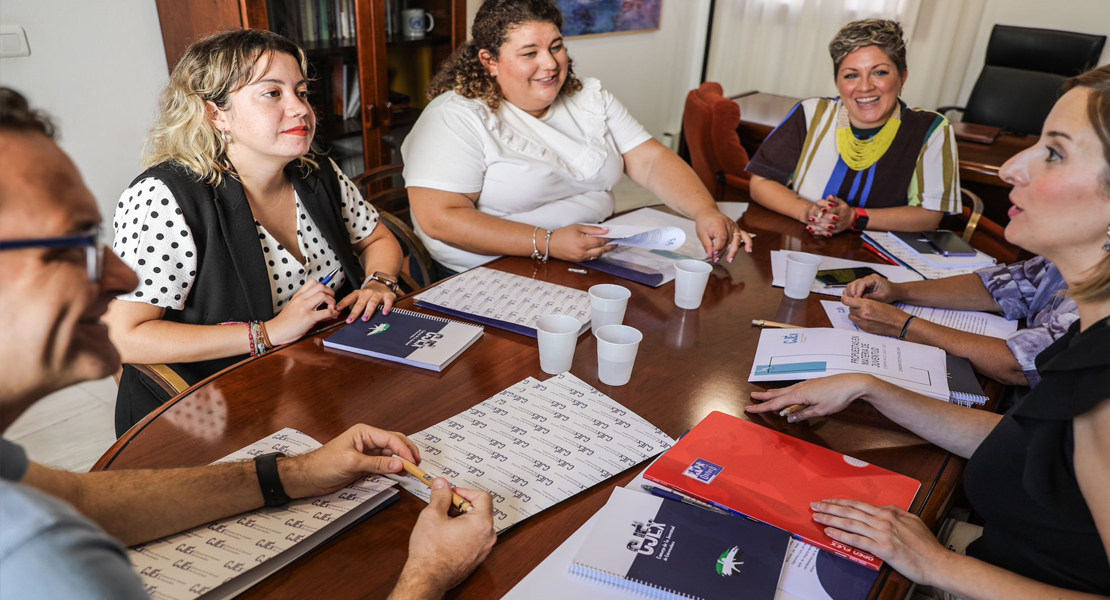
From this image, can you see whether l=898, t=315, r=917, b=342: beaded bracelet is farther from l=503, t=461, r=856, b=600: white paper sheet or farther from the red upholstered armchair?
the red upholstered armchair

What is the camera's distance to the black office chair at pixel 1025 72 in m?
4.01

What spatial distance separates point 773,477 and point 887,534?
0.16 meters

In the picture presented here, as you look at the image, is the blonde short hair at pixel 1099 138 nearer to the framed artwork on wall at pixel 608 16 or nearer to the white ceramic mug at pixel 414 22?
the white ceramic mug at pixel 414 22

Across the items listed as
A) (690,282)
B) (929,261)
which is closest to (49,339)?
(690,282)

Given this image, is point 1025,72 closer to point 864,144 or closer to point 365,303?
point 864,144

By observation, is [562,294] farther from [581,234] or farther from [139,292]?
[139,292]

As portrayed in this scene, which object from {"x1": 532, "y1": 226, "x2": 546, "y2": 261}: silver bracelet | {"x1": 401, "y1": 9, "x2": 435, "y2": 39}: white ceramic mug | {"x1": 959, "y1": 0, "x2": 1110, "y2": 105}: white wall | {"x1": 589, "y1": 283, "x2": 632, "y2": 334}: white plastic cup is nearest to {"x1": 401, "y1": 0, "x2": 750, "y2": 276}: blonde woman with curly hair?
{"x1": 532, "y1": 226, "x2": 546, "y2": 261}: silver bracelet

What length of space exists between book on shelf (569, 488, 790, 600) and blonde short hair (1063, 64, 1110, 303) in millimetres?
552

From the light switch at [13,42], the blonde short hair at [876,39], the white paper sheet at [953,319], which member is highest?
the blonde short hair at [876,39]

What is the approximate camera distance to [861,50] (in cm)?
221

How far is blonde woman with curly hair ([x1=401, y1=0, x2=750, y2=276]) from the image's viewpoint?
6.36ft

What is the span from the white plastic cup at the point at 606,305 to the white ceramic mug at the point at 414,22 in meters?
→ 2.15

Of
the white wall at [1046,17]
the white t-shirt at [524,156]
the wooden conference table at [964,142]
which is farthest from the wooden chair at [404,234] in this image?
the white wall at [1046,17]

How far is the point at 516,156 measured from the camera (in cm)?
206
